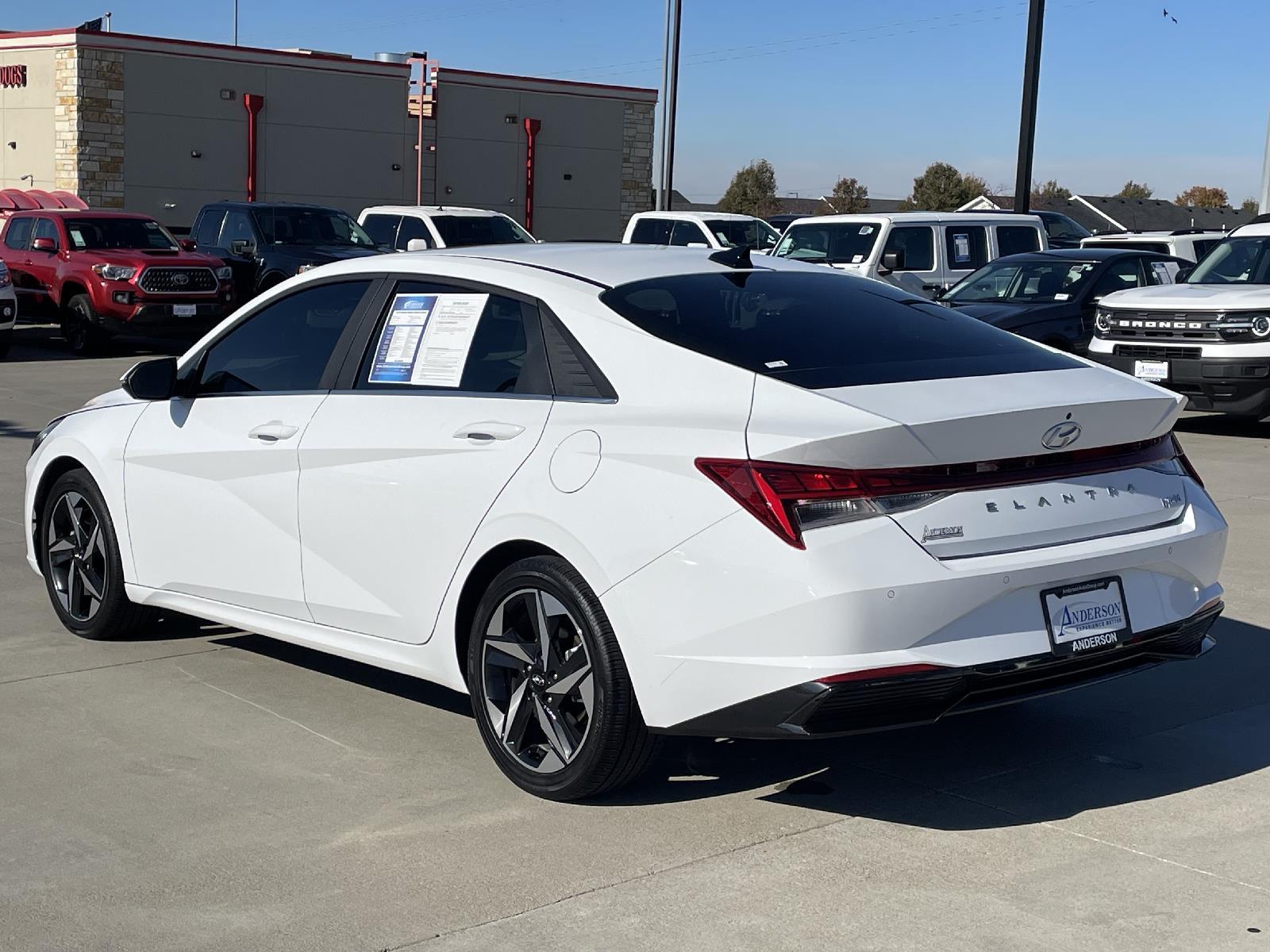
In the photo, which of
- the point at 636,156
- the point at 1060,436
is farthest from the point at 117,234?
the point at 636,156

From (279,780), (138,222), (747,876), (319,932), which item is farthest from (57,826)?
(138,222)

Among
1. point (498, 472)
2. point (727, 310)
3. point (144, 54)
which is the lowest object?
point (498, 472)

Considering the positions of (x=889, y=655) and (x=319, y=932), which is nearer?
(x=319, y=932)

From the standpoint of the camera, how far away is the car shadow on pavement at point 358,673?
5.87 m

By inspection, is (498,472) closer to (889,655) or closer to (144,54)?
(889,655)

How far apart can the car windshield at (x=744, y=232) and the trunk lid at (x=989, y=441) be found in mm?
19921

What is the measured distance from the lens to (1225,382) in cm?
1385

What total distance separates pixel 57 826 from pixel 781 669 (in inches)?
81.4

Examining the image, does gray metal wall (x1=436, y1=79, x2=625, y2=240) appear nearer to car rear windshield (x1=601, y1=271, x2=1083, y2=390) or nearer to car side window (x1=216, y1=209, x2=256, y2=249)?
car side window (x1=216, y1=209, x2=256, y2=249)

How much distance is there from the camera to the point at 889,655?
13.6 feet

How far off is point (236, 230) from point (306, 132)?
15839 mm

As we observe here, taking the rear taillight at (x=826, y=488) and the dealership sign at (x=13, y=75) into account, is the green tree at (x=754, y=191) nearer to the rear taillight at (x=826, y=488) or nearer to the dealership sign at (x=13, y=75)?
the dealership sign at (x=13, y=75)

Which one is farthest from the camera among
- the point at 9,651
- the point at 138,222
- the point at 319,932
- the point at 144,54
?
the point at 144,54

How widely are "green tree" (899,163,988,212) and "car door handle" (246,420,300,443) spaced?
7561 cm
